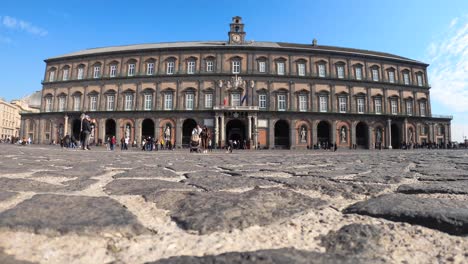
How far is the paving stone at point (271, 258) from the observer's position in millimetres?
923

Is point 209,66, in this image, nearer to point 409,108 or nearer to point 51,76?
point 51,76

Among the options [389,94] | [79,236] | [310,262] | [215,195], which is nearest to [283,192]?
[215,195]

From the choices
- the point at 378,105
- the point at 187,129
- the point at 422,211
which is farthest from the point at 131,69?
the point at 422,211

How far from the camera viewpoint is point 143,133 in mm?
37500

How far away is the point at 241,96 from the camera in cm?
3444

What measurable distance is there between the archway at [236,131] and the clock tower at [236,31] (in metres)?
11.5

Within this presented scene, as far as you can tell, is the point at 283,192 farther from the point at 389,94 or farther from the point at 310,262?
the point at 389,94

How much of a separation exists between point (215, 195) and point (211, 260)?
40.3 inches

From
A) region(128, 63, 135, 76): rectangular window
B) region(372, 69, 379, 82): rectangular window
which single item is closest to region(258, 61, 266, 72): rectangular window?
region(372, 69, 379, 82): rectangular window

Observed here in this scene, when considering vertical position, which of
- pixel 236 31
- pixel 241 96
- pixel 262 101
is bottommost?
pixel 262 101

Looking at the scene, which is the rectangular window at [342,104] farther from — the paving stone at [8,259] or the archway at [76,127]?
the paving stone at [8,259]

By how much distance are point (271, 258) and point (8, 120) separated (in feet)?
305

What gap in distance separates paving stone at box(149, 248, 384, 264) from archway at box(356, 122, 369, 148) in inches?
1524

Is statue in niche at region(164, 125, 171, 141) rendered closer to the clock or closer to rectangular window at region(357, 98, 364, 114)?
the clock
